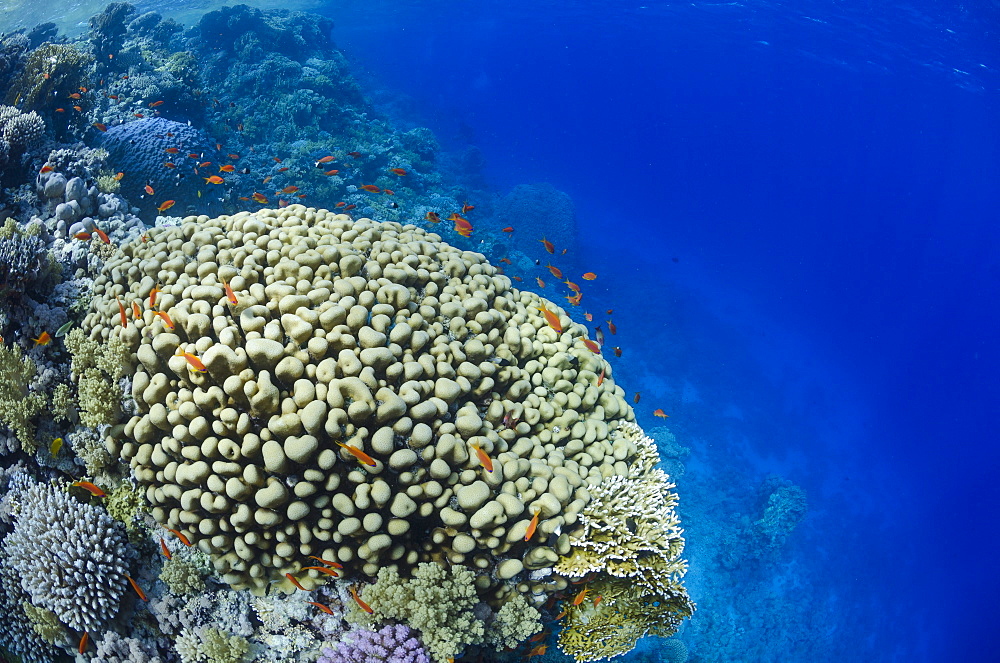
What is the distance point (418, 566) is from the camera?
378 cm

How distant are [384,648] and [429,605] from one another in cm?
45

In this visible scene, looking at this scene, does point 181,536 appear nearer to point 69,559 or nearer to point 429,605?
point 69,559

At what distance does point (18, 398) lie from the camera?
13.7 ft

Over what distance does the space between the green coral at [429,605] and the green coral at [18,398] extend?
3270 millimetres

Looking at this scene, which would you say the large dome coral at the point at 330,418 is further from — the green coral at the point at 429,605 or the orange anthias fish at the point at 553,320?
the orange anthias fish at the point at 553,320

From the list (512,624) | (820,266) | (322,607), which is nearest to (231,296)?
(322,607)

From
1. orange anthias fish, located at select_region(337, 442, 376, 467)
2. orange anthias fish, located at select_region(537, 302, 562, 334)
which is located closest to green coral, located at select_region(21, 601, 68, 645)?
orange anthias fish, located at select_region(337, 442, 376, 467)

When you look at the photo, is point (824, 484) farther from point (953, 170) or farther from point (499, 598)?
point (953, 170)

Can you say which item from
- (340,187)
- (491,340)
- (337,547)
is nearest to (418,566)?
(337,547)

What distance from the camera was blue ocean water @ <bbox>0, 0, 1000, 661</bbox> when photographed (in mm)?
17875

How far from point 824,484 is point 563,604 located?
2394cm

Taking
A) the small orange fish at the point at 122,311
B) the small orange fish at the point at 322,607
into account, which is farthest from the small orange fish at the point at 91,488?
the small orange fish at the point at 322,607

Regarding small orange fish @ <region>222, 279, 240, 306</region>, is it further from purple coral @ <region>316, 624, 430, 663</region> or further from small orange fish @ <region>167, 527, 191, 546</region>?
purple coral @ <region>316, 624, 430, 663</region>

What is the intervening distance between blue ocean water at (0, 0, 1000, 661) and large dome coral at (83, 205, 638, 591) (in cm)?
855
